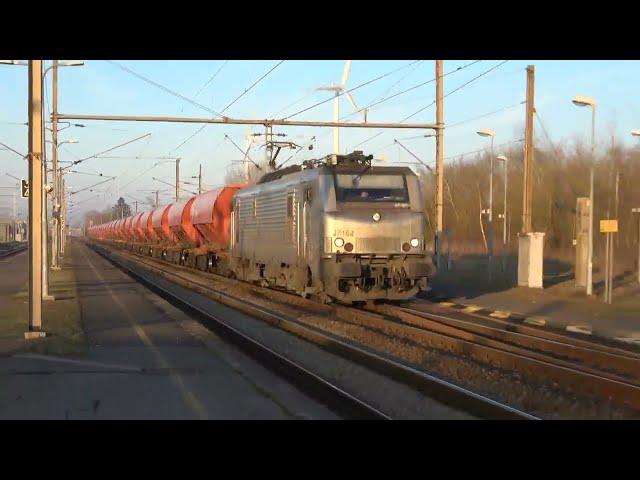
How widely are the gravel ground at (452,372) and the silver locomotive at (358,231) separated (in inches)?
38.1

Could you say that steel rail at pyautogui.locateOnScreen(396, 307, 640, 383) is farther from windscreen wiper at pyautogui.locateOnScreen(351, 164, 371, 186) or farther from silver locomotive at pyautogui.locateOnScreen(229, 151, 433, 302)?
windscreen wiper at pyautogui.locateOnScreen(351, 164, 371, 186)

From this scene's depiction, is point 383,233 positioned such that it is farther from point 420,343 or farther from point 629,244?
point 629,244

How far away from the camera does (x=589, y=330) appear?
1522cm

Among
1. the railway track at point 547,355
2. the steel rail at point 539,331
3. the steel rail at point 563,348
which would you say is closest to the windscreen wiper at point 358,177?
the railway track at point 547,355

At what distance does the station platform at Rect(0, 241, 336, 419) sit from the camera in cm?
763

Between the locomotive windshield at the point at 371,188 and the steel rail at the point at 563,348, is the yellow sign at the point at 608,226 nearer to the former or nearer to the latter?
the steel rail at the point at 563,348

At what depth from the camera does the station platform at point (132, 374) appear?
7633 mm

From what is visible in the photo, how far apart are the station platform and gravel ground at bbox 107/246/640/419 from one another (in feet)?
4.25

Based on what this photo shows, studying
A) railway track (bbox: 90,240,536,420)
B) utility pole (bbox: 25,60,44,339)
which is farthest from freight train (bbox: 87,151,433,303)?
utility pole (bbox: 25,60,44,339)

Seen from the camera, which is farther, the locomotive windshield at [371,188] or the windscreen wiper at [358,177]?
the windscreen wiper at [358,177]

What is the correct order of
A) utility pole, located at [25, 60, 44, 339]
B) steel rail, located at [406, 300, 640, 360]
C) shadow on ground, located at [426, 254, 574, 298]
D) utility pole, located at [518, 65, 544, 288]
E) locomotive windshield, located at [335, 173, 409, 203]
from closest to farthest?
1. steel rail, located at [406, 300, 640, 360]
2. utility pole, located at [25, 60, 44, 339]
3. locomotive windshield, located at [335, 173, 409, 203]
4. utility pole, located at [518, 65, 544, 288]
5. shadow on ground, located at [426, 254, 574, 298]

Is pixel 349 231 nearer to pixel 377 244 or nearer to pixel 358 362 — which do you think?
pixel 377 244

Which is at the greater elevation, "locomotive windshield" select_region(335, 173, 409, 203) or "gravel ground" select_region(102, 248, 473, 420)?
"locomotive windshield" select_region(335, 173, 409, 203)
